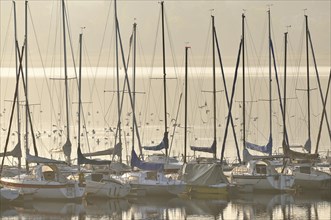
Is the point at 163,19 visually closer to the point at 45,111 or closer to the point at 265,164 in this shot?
the point at 265,164

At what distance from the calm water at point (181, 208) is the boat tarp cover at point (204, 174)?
1172mm

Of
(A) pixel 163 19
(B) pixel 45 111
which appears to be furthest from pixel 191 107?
(A) pixel 163 19

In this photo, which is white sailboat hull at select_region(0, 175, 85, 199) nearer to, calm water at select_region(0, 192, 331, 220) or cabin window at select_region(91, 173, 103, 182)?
calm water at select_region(0, 192, 331, 220)

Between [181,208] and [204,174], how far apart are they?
4.40 meters

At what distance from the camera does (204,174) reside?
6825 cm

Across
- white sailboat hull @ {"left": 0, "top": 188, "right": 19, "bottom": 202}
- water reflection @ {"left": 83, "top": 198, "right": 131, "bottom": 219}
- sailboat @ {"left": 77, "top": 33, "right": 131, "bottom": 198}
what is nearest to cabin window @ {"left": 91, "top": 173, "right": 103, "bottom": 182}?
sailboat @ {"left": 77, "top": 33, "right": 131, "bottom": 198}

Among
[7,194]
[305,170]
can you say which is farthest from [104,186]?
[305,170]

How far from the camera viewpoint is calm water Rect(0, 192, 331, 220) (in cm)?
6141

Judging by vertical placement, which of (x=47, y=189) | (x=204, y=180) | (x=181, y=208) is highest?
(x=204, y=180)

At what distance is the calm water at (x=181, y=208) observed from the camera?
61.4 metres

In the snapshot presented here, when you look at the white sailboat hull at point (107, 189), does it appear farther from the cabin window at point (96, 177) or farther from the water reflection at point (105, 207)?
the water reflection at point (105, 207)

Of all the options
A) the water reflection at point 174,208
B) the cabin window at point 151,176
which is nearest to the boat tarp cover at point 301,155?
the water reflection at point 174,208

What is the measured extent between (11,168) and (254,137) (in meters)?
65.5

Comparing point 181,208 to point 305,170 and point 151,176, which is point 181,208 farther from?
point 305,170
